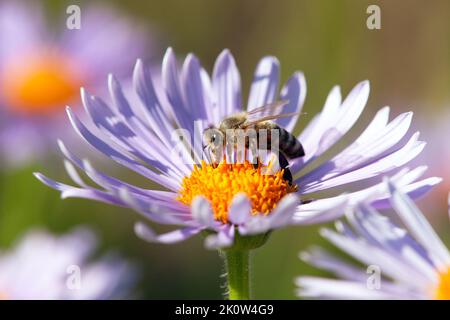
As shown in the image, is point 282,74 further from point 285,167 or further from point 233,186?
point 233,186

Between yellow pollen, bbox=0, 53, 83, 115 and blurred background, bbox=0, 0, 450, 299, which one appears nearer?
blurred background, bbox=0, 0, 450, 299

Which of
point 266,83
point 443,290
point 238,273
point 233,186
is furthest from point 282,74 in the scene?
point 443,290

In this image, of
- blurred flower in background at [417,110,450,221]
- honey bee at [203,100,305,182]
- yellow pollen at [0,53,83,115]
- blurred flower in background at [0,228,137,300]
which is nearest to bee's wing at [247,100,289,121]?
honey bee at [203,100,305,182]

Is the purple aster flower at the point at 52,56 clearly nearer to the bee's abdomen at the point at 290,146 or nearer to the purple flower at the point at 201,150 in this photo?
the purple flower at the point at 201,150

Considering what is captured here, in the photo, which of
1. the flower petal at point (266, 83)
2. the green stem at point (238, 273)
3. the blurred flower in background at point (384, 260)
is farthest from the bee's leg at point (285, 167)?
the blurred flower in background at point (384, 260)

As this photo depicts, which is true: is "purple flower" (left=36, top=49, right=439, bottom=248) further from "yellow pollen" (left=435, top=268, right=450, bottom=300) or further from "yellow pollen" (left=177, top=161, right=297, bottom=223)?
"yellow pollen" (left=435, top=268, right=450, bottom=300)

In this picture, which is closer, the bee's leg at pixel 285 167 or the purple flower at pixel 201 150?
the purple flower at pixel 201 150
